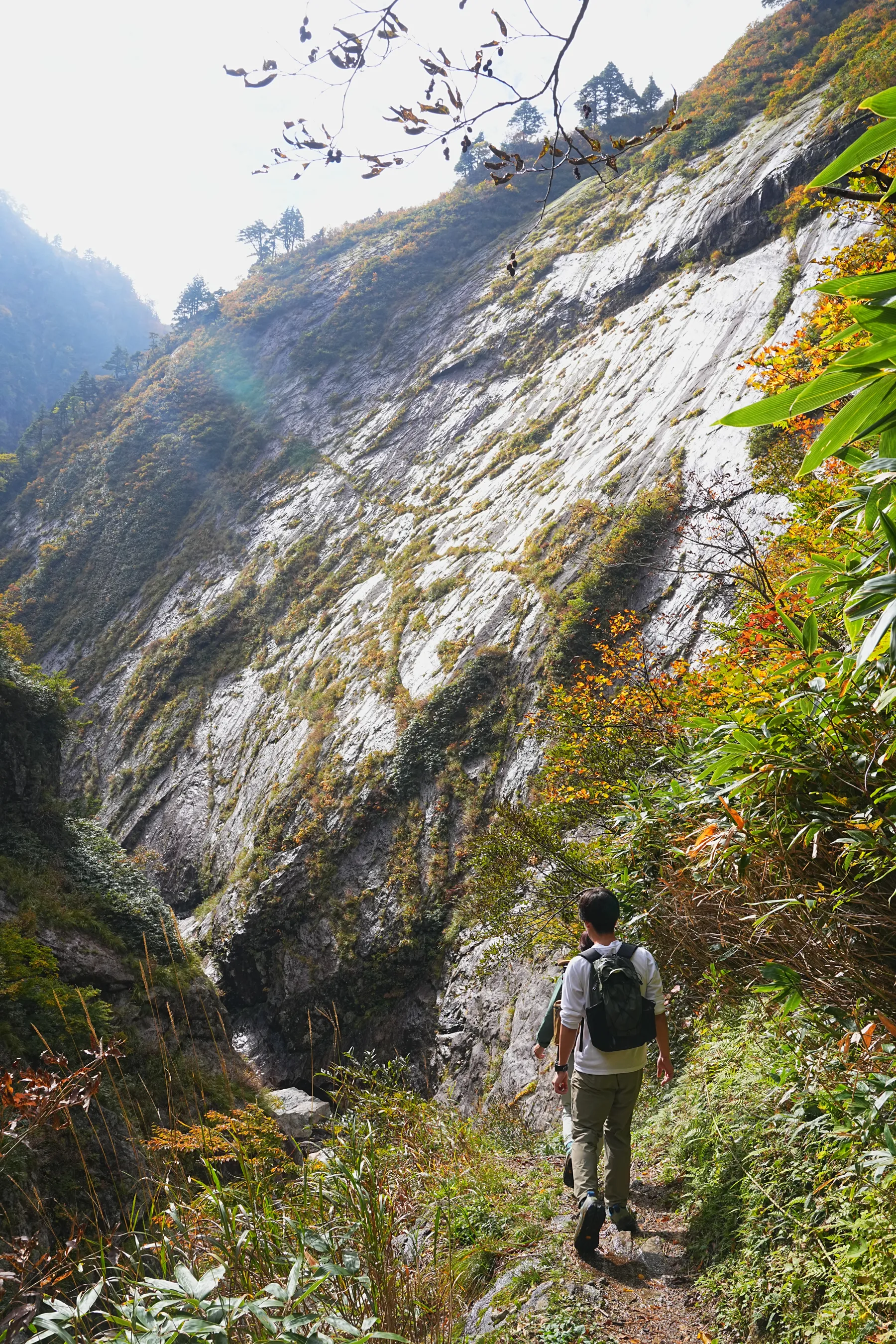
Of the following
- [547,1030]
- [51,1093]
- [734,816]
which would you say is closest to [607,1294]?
[547,1030]

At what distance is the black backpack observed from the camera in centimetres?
321

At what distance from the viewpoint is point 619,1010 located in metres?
3.21

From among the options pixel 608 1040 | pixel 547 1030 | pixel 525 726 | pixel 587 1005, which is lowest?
pixel 525 726

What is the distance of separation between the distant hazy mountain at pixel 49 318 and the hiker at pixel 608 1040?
6341cm

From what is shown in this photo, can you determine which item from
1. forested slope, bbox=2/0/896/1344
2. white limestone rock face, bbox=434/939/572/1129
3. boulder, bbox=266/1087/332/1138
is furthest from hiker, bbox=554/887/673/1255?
boulder, bbox=266/1087/332/1138

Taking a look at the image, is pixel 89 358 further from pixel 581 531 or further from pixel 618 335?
pixel 581 531

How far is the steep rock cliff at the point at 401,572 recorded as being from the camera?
11523 millimetres

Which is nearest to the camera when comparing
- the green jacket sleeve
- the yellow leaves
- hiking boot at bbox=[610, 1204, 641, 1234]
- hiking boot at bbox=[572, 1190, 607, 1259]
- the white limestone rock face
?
the yellow leaves

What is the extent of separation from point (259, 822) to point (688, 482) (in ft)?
37.7

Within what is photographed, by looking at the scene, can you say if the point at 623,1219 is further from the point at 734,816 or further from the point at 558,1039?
the point at 734,816

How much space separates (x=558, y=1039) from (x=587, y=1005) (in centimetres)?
41

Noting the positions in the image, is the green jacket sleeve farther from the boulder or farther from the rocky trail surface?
the boulder

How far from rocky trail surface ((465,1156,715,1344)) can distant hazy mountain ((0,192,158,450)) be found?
63.9 metres

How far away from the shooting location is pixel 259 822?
591 inches
